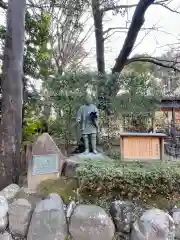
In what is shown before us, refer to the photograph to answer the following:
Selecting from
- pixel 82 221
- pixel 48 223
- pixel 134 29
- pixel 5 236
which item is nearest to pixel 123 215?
pixel 82 221

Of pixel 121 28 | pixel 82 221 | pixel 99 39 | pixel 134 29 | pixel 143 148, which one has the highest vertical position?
pixel 121 28

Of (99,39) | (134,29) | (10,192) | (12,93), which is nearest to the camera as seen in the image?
(10,192)

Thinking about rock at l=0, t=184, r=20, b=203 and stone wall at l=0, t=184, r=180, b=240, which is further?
rock at l=0, t=184, r=20, b=203

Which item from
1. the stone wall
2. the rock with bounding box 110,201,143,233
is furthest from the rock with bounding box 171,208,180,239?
the rock with bounding box 110,201,143,233

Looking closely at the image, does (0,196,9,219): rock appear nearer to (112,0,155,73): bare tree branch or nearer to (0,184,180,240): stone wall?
(0,184,180,240): stone wall

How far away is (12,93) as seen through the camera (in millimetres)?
3637

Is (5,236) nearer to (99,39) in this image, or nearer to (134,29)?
(134,29)

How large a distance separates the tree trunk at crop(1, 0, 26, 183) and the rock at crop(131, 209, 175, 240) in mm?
2052

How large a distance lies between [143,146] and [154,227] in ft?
4.11

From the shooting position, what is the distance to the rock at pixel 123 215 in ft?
8.63

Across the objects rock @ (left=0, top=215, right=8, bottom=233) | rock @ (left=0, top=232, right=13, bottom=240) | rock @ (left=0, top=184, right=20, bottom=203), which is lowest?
rock @ (left=0, top=232, right=13, bottom=240)

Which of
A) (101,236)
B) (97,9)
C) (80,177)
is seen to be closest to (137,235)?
(101,236)

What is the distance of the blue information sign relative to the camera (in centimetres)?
316

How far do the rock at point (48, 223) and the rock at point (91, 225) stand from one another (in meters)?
0.13
